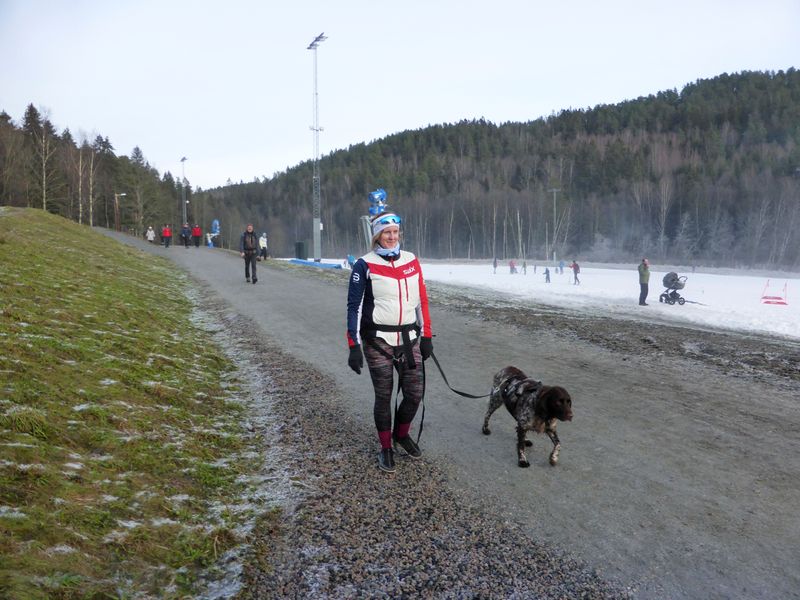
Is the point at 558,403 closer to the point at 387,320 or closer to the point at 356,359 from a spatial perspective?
the point at 387,320

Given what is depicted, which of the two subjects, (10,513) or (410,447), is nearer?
(10,513)

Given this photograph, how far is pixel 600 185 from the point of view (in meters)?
94.7

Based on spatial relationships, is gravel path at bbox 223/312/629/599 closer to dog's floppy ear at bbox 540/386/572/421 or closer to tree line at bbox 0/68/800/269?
dog's floppy ear at bbox 540/386/572/421

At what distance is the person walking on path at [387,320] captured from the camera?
4293 millimetres

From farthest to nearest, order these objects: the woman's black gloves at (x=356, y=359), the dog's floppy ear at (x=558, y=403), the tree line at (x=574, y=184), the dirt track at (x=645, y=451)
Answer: the tree line at (x=574, y=184) → the woman's black gloves at (x=356, y=359) → the dog's floppy ear at (x=558, y=403) → the dirt track at (x=645, y=451)

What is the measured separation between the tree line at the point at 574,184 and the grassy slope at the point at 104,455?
5882 cm

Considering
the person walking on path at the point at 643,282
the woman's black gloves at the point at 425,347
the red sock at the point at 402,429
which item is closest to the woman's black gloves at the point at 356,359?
the woman's black gloves at the point at 425,347

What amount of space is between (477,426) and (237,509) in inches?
110

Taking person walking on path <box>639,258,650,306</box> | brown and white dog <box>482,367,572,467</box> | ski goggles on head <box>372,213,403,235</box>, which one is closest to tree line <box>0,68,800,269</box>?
person walking on path <box>639,258,650,306</box>

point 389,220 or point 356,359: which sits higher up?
point 389,220

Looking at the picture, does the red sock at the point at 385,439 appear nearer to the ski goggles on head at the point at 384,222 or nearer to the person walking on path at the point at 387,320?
the person walking on path at the point at 387,320

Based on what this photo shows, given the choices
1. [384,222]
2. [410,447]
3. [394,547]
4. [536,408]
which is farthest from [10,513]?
[536,408]

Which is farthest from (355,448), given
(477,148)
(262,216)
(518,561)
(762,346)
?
(262,216)

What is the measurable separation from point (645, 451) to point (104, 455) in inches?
190
